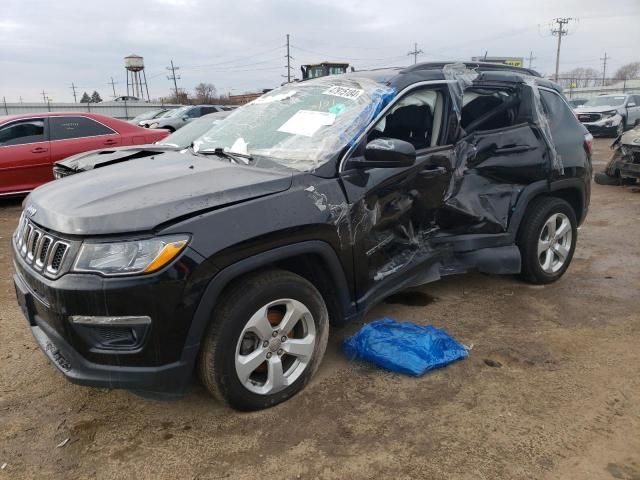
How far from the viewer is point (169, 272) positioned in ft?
7.36

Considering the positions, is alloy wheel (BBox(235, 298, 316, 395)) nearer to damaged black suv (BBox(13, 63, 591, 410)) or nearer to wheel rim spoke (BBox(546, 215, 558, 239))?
damaged black suv (BBox(13, 63, 591, 410))

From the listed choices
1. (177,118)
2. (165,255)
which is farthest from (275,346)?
(177,118)

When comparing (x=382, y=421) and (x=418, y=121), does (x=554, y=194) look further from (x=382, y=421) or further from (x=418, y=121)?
(x=382, y=421)

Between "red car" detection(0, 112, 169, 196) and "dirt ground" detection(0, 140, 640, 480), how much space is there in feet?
16.6

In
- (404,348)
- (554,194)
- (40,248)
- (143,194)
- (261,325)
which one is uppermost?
(143,194)

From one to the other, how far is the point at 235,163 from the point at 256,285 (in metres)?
0.90

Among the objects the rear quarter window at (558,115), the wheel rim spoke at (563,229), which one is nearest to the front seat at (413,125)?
the rear quarter window at (558,115)

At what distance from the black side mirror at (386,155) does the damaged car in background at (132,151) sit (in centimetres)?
197

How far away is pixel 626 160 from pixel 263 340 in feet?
28.8

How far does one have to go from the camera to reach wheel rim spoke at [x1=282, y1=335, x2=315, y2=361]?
2766 mm

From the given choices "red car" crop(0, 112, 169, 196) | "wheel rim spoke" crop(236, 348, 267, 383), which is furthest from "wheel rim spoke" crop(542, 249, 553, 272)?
"red car" crop(0, 112, 169, 196)

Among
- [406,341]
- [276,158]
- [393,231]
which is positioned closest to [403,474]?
[406,341]

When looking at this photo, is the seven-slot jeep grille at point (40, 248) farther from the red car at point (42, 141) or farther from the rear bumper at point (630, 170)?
the rear bumper at point (630, 170)

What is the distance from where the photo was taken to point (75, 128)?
8414 mm
